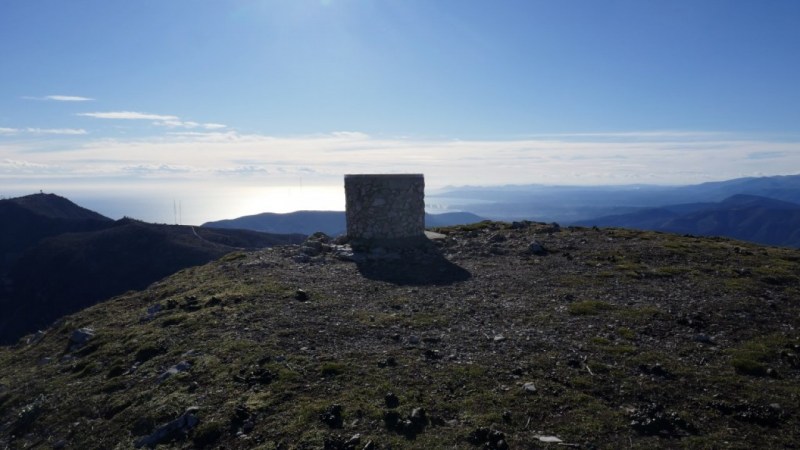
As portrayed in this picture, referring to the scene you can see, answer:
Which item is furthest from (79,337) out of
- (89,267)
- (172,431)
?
(89,267)

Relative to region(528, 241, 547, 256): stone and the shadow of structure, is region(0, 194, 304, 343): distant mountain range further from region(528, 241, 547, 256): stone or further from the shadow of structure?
region(528, 241, 547, 256): stone

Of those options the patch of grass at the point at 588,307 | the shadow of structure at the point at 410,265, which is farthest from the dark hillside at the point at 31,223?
the patch of grass at the point at 588,307

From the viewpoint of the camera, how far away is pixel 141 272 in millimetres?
82938

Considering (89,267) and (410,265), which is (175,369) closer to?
(410,265)

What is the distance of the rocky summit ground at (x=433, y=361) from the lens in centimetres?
1000

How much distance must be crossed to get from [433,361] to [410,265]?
11478 mm

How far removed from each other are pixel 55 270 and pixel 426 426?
90.9 meters

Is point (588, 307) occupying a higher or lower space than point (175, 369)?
higher

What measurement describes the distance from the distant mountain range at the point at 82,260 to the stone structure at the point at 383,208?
51398 millimetres

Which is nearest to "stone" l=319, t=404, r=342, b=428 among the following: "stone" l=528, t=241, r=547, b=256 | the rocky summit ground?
the rocky summit ground

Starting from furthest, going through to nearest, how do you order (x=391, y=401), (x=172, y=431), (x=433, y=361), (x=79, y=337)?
(x=79, y=337) < (x=433, y=361) < (x=172, y=431) < (x=391, y=401)

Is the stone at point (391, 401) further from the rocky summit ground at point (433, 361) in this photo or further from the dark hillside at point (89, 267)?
the dark hillside at point (89, 267)

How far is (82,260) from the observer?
283 ft

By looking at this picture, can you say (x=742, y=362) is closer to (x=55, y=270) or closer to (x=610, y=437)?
(x=610, y=437)
